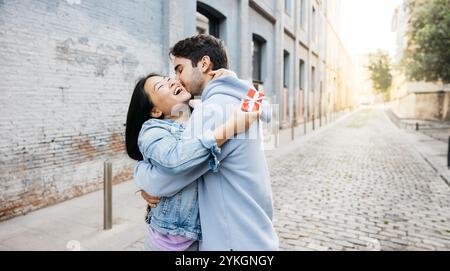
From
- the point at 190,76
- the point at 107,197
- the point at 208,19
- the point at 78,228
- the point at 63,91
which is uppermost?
the point at 208,19

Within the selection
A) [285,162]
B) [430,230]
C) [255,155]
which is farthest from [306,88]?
[255,155]

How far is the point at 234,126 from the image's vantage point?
4.93 feet

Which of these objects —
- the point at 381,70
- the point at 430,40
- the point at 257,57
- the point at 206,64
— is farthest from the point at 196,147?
the point at 381,70

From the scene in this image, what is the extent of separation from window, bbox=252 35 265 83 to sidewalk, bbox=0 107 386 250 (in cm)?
1053

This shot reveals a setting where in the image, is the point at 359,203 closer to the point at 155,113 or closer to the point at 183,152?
the point at 155,113

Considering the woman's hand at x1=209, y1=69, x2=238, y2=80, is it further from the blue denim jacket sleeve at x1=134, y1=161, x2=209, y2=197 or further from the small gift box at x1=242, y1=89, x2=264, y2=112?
the blue denim jacket sleeve at x1=134, y1=161, x2=209, y2=197

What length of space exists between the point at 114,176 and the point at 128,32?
112 inches

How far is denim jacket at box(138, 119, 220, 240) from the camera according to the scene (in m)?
1.47

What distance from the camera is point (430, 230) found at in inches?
185

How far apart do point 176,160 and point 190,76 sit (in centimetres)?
58

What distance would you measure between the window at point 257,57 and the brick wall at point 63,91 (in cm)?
828

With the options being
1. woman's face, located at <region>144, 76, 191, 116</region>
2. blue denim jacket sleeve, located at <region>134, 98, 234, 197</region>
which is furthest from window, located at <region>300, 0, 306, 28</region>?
blue denim jacket sleeve, located at <region>134, 98, 234, 197</region>

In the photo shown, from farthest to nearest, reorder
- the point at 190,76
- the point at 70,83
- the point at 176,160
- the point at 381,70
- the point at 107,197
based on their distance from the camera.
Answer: the point at 381,70 < the point at 70,83 < the point at 107,197 < the point at 190,76 < the point at 176,160

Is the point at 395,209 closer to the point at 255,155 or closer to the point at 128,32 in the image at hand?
the point at 255,155
